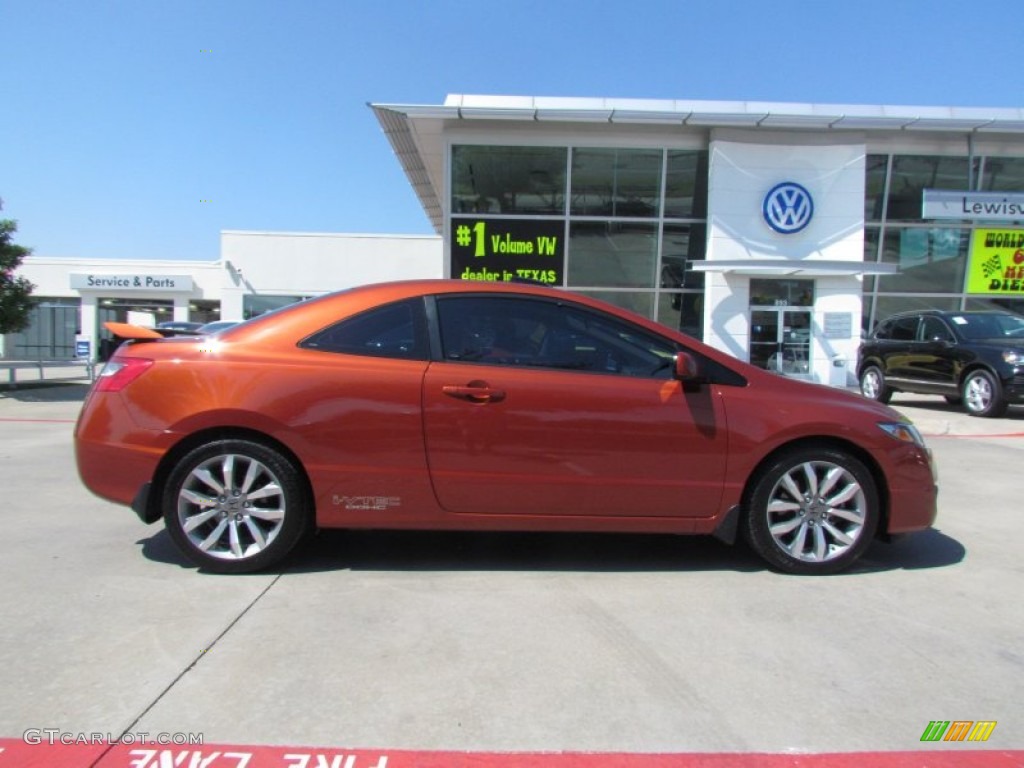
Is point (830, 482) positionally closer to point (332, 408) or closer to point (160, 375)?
point (332, 408)

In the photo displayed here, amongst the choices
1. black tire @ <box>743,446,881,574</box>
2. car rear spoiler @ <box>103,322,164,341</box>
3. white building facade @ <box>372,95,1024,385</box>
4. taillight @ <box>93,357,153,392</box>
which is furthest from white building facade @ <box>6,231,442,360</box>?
black tire @ <box>743,446,881,574</box>

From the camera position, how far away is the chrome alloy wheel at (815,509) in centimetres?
399

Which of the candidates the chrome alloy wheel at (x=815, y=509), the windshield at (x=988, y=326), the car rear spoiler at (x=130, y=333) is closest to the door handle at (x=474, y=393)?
the chrome alloy wheel at (x=815, y=509)

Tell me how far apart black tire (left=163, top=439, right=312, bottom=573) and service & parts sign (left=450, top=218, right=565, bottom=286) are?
44.5ft

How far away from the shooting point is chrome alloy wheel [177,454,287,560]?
385cm

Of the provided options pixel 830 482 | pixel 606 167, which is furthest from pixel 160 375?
pixel 606 167

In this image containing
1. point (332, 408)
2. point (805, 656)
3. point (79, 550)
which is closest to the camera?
point (805, 656)

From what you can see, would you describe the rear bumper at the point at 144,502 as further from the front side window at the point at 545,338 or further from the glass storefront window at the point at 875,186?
the glass storefront window at the point at 875,186

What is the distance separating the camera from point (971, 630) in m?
3.39

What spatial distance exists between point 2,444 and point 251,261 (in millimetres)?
20926

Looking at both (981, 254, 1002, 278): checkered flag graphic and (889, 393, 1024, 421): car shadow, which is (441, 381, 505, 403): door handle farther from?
(981, 254, 1002, 278): checkered flag graphic

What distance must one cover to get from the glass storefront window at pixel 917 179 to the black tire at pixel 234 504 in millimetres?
19175

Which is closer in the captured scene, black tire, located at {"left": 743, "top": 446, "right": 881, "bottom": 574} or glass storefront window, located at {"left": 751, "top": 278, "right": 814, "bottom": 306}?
black tire, located at {"left": 743, "top": 446, "right": 881, "bottom": 574}

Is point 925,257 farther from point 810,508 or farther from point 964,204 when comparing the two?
point 810,508
